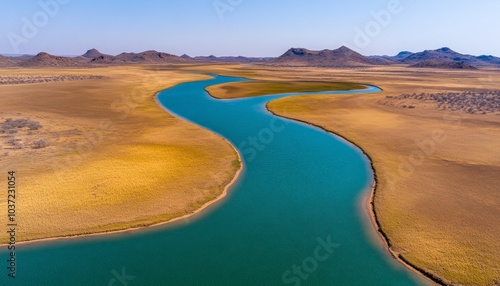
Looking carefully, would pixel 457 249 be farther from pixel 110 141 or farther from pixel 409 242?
pixel 110 141

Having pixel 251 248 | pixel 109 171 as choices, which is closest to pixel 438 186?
pixel 251 248

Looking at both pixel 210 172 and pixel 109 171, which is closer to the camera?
pixel 109 171

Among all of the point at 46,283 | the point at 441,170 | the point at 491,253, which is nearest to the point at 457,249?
the point at 491,253

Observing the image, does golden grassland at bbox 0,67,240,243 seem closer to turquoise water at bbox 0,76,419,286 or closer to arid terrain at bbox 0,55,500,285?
arid terrain at bbox 0,55,500,285

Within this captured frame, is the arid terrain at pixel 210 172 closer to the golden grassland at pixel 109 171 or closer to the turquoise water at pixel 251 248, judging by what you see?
the golden grassland at pixel 109 171

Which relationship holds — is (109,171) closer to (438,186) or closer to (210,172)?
(210,172)

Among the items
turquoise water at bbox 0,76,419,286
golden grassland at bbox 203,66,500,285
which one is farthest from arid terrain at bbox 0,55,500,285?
turquoise water at bbox 0,76,419,286

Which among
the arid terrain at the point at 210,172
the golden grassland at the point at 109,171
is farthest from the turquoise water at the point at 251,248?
the golden grassland at the point at 109,171

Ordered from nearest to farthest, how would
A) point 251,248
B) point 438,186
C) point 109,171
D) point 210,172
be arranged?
point 251,248, point 438,186, point 109,171, point 210,172
